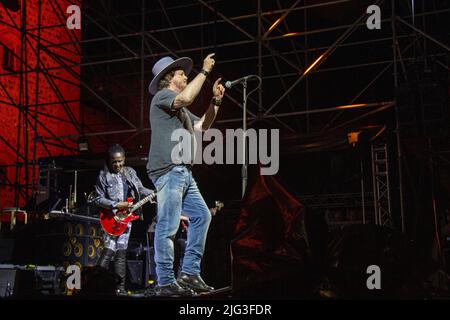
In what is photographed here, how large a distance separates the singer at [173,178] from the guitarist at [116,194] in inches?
82.9

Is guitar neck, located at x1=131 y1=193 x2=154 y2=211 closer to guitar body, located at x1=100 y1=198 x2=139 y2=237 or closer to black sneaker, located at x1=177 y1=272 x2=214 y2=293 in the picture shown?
guitar body, located at x1=100 y1=198 x2=139 y2=237

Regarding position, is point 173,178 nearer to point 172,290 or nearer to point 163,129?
point 163,129

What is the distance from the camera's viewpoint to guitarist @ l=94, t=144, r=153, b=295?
6.70 meters

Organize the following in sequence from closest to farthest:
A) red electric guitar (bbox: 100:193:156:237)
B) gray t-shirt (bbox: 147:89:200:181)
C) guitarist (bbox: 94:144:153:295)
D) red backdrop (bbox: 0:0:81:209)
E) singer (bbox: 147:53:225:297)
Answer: singer (bbox: 147:53:225:297) < gray t-shirt (bbox: 147:89:200:181) < guitarist (bbox: 94:144:153:295) < red electric guitar (bbox: 100:193:156:237) < red backdrop (bbox: 0:0:81:209)

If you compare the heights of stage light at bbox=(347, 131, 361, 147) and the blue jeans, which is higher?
stage light at bbox=(347, 131, 361, 147)

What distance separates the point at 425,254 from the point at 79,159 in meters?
7.91

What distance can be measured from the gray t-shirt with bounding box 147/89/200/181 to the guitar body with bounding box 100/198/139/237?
2240 millimetres

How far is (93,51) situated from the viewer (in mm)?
15820

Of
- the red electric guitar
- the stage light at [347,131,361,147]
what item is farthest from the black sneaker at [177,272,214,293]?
the stage light at [347,131,361,147]

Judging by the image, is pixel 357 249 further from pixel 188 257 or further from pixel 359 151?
pixel 359 151

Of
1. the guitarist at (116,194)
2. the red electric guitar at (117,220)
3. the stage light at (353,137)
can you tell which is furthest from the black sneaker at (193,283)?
the stage light at (353,137)

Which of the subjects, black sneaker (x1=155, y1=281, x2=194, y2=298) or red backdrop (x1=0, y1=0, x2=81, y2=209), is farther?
red backdrop (x1=0, y1=0, x2=81, y2=209)

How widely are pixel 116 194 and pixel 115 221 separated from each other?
0.30 meters

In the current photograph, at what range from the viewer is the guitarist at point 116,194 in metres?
6.70
